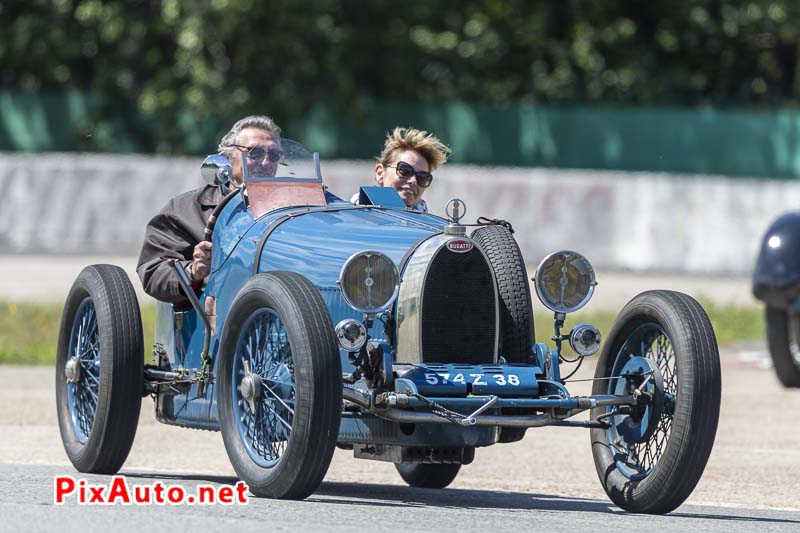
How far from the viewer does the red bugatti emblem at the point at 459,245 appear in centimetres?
707

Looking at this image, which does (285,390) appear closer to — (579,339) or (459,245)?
(459,245)

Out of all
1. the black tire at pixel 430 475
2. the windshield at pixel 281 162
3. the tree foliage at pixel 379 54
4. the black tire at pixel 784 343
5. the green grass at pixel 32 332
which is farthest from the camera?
the tree foliage at pixel 379 54

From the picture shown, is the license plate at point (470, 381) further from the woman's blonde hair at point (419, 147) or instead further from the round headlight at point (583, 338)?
the woman's blonde hair at point (419, 147)

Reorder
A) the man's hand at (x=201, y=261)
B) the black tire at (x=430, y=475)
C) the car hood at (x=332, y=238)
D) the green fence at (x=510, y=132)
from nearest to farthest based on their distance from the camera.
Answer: the car hood at (x=332, y=238), the man's hand at (x=201, y=261), the black tire at (x=430, y=475), the green fence at (x=510, y=132)

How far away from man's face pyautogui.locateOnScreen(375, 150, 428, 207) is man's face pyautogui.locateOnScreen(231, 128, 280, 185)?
0.66m

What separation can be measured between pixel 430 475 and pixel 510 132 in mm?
20655

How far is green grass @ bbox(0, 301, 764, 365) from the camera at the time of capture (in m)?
14.1

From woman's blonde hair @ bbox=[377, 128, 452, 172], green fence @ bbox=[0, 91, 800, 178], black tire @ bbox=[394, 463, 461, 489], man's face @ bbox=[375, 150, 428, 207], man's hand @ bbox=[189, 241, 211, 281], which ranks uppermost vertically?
green fence @ bbox=[0, 91, 800, 178]

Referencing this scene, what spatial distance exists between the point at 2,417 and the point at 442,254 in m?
4.47

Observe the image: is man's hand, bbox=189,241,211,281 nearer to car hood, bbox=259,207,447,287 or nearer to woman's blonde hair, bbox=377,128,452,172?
car hood, bbox=259,207,447,287

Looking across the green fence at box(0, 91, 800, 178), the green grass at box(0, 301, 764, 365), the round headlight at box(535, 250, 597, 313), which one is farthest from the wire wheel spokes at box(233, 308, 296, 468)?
the green fence at box(0, 91, 800, 178)

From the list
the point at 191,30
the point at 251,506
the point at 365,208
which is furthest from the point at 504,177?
the point at 251,506

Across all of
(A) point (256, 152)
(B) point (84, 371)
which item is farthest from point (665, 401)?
(B) point (84, 371)

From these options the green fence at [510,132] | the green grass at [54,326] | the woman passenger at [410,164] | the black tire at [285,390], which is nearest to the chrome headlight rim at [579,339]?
the black tire at [285,390]
